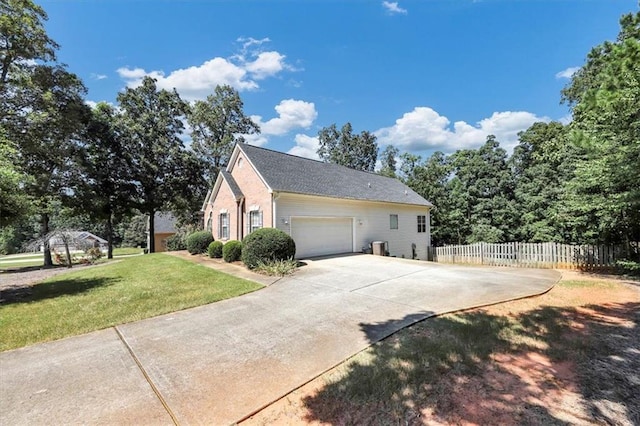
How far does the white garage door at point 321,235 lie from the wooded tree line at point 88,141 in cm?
972

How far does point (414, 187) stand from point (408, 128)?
7277 millimetres

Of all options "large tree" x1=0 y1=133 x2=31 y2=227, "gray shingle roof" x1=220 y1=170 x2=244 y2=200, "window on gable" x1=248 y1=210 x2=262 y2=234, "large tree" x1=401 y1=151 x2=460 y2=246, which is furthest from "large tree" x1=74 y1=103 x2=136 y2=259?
"large tree" x1=401 y1=151 x2=460 y2=246

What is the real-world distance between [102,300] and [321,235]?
985 cm

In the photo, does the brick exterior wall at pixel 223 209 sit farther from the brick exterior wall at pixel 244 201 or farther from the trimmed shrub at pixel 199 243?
the trimmed shrub at pixel 199 243

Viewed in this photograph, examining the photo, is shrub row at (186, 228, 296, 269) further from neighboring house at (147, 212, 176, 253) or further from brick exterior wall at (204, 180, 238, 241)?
neighboring house at (147, 212, 176, 253)

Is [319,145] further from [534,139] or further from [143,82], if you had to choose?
[534,139]

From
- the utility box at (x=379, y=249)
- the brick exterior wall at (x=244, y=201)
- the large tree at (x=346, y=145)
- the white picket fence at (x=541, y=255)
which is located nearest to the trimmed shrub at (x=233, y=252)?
the brick exterior wall at (x=244, y=201)

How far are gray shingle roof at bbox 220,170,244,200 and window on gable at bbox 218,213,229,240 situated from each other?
1839 millimetres

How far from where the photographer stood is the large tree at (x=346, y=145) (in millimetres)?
41938

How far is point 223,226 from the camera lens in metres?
17.4

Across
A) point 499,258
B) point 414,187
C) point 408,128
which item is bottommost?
point 499,258

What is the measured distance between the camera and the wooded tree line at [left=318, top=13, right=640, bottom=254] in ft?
23.5

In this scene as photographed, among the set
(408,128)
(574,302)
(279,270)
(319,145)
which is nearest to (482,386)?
(574,302)

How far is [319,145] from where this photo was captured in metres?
42.8
